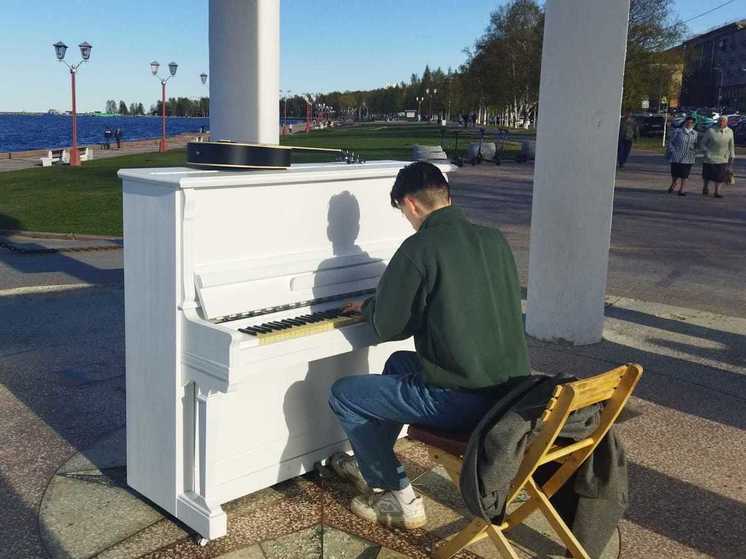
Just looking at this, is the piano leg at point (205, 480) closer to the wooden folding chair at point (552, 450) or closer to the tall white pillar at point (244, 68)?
the wooden folding chair at point (552, 450)

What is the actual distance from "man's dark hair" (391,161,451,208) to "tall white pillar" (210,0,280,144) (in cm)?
300

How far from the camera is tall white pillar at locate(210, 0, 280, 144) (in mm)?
5844

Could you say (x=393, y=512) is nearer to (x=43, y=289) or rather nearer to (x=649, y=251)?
(x=43, y=289)

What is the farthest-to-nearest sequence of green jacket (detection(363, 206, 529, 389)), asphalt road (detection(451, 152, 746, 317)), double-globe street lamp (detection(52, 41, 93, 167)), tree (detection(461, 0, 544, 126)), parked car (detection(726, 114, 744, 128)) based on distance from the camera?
1. tree (detection(461, 0, 544, 126))
2. parked car (detection(726, 114, 744, 128))
3. double-globe street lamp (detection(52, 41, 93, 167))
4. asphalt road (detection(451, 152, 746, 317))
5. green jacket (detection(363, 206, 529, 389))

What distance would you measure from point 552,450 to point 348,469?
124cm

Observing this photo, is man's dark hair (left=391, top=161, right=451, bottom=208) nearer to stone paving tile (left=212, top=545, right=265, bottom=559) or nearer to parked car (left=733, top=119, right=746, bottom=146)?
stone paving tile (left=212, top=545, right=265, bottom=559)

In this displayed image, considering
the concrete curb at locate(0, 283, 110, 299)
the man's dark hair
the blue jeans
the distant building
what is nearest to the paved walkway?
the blue jeans

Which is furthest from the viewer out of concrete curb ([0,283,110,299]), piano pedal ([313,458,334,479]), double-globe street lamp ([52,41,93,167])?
double-globe street lamp ([52,41,93,167])

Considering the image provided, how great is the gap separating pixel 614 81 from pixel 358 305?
3.42m

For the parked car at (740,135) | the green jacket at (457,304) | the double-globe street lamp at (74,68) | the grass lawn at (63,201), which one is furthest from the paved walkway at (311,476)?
the parked car at (740,135)

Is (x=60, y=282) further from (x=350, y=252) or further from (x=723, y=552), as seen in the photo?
(x=723, y=552)

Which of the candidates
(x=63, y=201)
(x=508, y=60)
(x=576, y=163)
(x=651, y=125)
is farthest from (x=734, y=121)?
(x=576, y=163)

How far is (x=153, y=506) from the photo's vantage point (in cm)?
369

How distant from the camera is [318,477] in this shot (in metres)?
4.05
